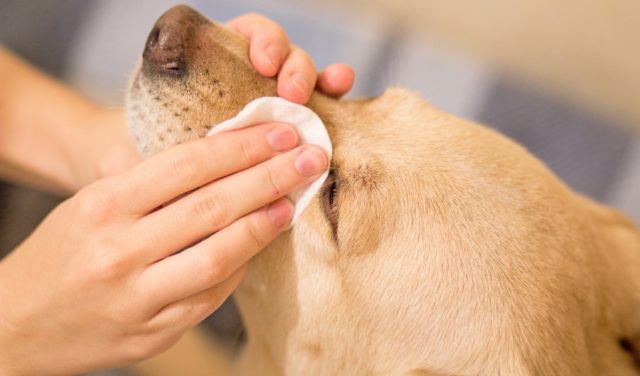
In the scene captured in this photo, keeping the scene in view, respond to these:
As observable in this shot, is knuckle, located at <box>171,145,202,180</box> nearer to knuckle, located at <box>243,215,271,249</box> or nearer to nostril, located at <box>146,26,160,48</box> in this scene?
knuckle, located at <box>243,215,271,249</box>

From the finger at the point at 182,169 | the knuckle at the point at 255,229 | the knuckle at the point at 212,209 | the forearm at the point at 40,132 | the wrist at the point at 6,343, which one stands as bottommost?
the wrist at the point at 6,343

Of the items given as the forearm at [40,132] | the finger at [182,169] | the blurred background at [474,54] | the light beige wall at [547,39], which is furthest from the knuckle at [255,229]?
the light beige wall at [547,39]

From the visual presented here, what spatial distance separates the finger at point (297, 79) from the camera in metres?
1.18

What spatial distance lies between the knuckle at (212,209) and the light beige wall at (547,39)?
1882 mm

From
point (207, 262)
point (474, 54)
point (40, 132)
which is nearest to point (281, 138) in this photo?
point (207, 262)

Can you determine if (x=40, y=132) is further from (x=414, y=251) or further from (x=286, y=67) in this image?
(x=414, y=251)

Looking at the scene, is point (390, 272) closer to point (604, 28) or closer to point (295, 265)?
point (295, 265)

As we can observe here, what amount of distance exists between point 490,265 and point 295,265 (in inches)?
15.6

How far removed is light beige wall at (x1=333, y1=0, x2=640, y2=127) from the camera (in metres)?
2.46

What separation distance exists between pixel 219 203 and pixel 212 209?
0.02m

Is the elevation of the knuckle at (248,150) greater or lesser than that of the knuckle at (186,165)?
greater

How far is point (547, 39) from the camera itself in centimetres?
256

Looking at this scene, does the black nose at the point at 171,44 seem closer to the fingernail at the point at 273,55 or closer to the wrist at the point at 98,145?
the fingernail at the point at 273,55

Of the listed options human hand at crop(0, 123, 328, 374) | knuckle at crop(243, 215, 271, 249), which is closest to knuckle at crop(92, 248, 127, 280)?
human hand at crop(0, 123, 328, 374)
